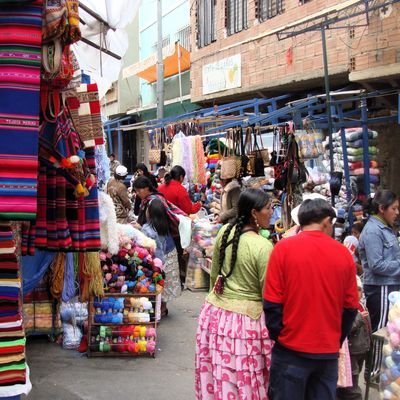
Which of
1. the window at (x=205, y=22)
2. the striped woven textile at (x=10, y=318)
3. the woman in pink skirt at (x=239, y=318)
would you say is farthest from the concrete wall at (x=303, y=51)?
the striped woven textile at (x=10, y=318)

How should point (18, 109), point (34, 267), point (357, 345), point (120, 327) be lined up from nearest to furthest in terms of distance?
point (18, 109) < point (357, 345) < point (34, 267) < point (120, 327)

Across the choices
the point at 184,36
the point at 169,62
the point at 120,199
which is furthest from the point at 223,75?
the point at 120,199

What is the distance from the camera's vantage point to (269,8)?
13.7m

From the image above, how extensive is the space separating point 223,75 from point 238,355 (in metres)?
13.1

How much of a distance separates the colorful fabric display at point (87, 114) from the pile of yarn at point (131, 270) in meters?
2.73

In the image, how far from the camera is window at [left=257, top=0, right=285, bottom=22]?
1323 cm

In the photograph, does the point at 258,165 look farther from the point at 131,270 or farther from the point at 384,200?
the point at 384,200

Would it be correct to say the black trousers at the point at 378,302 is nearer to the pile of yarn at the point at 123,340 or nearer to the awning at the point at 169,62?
the pile of yarn at the point at 123,340

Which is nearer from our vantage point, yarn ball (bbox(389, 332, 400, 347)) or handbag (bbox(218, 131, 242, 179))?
yarn ball (bbox(389, 332, 400, 347))

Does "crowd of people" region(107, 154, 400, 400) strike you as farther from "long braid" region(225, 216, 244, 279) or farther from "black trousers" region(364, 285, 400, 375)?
"black trousers" region(364, 285, 400, 375)

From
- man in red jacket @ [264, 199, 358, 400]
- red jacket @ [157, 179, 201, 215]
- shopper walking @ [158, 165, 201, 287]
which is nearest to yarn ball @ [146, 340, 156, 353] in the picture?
man in red jacket @ [264, 199, 358, 400]

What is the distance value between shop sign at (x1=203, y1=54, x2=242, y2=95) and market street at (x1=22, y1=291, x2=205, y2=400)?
31.9 feet

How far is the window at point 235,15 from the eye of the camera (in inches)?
595

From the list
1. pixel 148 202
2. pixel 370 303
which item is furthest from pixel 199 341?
pixel 148 202
